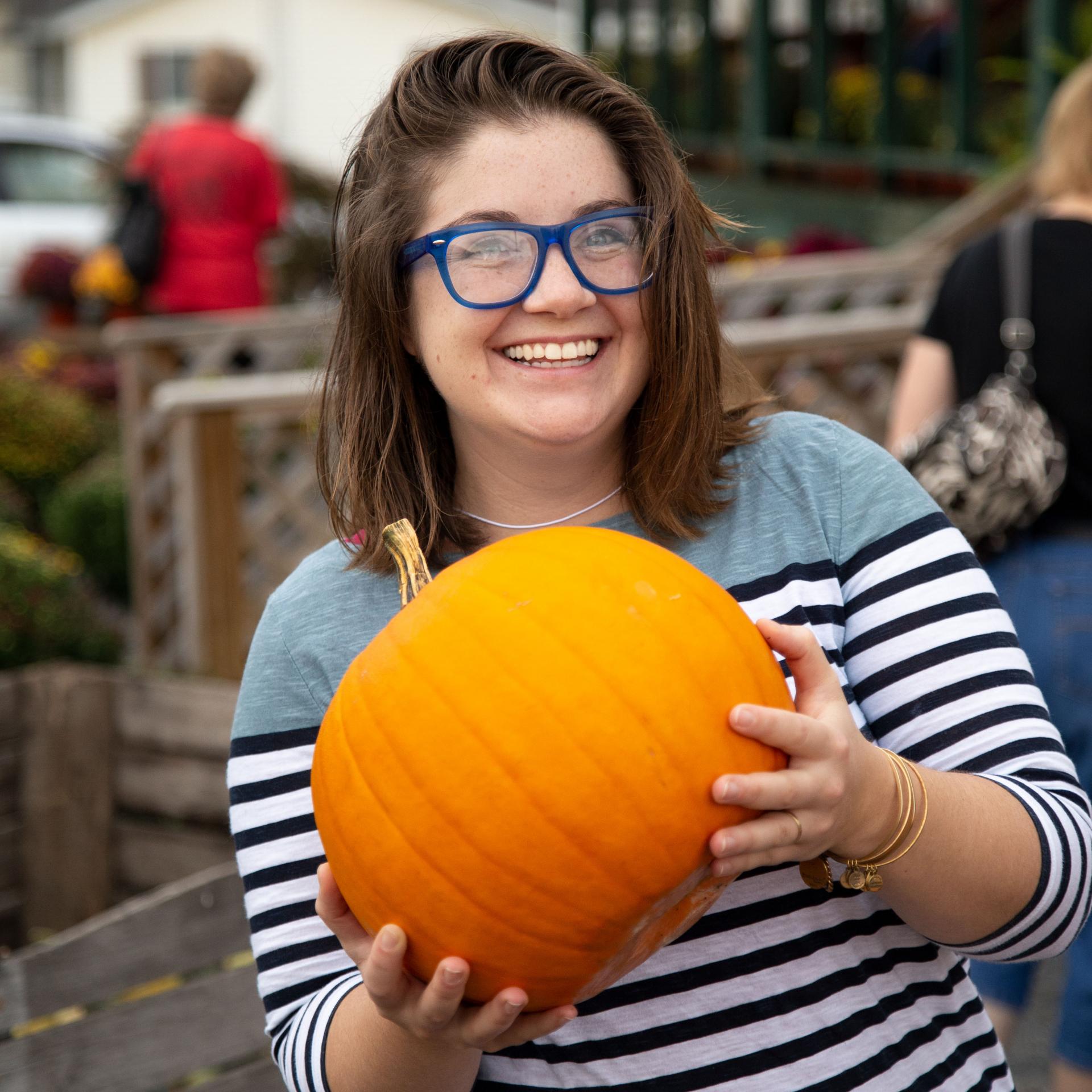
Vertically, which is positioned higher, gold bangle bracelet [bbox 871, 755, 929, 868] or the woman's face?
the woman's face

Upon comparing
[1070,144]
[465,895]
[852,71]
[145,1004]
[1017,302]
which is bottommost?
[145,1004]

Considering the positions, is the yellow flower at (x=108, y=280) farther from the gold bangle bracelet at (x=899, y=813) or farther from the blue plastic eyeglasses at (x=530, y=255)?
the gold bangle bracelet at (x=899, y=813)

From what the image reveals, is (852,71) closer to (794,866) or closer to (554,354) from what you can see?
(554,354)

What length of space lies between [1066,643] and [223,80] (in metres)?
5.72

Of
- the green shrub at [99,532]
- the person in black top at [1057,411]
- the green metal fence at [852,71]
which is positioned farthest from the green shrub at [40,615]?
the green metal fence at [852,71]

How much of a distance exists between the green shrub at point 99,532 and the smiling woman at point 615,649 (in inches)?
196

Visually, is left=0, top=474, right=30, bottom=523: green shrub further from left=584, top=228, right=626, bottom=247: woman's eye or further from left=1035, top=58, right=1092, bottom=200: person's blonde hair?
left=584, top=228, right=626, bottom=247: woman's eye

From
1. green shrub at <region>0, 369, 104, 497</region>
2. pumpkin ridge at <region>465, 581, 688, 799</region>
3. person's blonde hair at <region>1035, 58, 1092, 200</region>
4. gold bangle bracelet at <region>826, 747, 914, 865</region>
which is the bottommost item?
green shrub at <region>0, 369, 104, 497</region>

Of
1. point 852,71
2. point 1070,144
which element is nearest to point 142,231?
point 1070,144

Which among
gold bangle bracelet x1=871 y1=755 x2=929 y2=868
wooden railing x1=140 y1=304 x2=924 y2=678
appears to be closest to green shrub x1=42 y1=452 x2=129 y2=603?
wooden railing x1=140 y1=304 x2=924 y2=678

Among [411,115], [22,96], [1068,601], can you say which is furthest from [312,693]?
[22,96]

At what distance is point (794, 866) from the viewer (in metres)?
1.47

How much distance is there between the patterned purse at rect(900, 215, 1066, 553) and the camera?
2590mm

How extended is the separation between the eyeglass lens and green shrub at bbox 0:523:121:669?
11.9 ft
